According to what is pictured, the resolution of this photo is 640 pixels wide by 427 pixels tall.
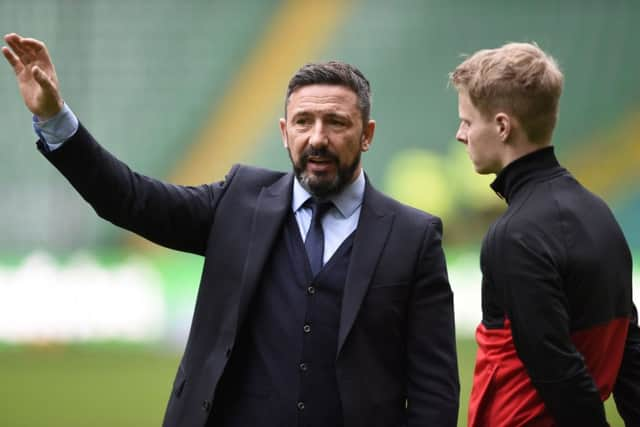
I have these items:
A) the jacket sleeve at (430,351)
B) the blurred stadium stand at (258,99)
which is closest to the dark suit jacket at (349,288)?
the jacket sleeve at (430,351)

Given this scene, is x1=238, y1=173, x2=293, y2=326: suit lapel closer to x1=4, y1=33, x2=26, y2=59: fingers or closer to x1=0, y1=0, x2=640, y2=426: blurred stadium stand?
x1=4, y1=33, x2=26, y2=59: fingers

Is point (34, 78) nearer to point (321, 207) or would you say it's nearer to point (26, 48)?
point (26, 48)

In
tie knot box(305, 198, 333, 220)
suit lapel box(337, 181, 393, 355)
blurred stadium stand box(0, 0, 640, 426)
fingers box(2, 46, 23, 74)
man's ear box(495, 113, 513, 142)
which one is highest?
blurred stadium stand box(0, 0, 640, 426)

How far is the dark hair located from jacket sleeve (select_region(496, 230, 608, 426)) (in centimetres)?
51

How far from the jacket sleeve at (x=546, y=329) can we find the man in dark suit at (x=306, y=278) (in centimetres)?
28

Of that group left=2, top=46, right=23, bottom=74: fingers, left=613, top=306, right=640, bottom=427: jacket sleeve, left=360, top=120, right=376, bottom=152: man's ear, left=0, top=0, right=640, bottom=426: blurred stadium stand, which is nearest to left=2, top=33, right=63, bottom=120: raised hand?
left=2, top=46, right=23, bottom=74: fingers

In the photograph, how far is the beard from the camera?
7.72 feet

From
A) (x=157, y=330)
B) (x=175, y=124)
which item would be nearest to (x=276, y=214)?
(x=157, y=330)

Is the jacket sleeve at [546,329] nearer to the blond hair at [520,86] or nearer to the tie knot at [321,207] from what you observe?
the blond hair at [520,86]

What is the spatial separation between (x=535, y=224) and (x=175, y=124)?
5914 mm

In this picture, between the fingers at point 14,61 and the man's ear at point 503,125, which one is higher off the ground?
the fingers at point 14,61

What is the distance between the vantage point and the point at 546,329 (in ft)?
6.76

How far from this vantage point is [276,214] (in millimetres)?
2391

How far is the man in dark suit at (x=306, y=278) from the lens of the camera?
227cm
